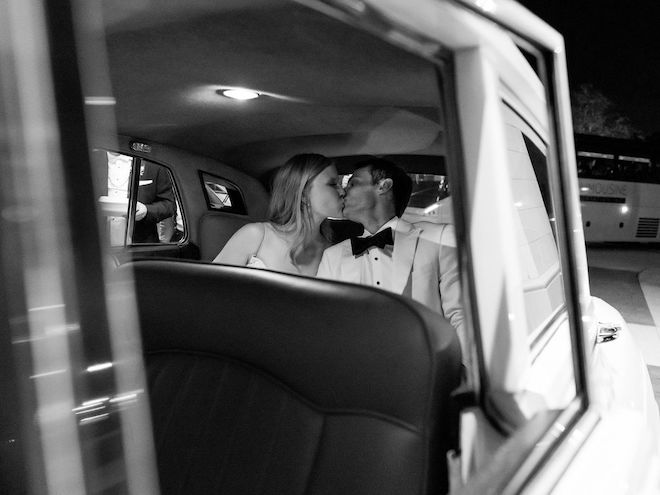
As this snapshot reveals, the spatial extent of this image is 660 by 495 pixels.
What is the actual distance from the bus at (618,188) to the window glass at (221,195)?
12.1 metres

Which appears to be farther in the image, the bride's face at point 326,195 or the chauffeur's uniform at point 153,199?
the chauffeur's uniform at point 153,199

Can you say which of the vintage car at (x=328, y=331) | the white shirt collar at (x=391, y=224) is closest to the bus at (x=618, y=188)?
the white shirt collar at (x=391, y=224)

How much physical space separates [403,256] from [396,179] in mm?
549

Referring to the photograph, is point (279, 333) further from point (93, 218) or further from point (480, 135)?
point (93, 218)

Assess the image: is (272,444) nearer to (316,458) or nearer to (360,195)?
(316,458)

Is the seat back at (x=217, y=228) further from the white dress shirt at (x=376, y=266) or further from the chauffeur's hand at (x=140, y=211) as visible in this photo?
the white dress shirt at (x=376, y=266)

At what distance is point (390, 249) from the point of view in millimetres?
2617

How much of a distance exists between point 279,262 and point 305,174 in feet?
1.52

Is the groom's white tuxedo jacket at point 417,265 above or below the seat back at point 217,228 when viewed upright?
below

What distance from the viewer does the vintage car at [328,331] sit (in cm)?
55

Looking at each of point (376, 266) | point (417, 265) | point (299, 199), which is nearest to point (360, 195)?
point (299, 199)

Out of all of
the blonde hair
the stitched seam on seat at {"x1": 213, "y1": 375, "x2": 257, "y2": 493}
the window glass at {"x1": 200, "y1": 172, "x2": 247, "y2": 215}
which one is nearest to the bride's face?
the blonde hair

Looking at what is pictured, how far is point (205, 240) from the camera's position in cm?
418

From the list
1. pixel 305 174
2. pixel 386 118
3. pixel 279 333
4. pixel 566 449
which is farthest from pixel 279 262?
pixel 566 449
